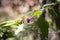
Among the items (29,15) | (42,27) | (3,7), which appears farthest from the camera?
(3,7)

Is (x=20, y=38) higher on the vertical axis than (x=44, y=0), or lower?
lower

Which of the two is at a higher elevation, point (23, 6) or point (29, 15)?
point (29, 15)

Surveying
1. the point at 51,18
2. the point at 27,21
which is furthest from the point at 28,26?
the point at 51,18

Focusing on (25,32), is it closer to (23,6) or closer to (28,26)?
(28,26)

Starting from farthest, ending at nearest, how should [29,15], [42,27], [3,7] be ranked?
[3,7]
[29,15]
[42,27]

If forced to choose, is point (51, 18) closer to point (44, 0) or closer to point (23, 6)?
point (44, 0)

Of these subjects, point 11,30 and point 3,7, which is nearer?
A: point 11,30

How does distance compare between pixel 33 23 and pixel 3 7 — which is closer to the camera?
pixel 33 23

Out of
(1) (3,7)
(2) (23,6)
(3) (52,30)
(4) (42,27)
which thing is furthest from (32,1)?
(4) (42,27)
